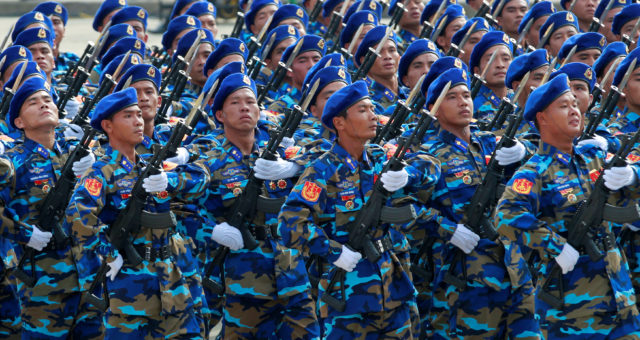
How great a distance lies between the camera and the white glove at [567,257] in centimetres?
680

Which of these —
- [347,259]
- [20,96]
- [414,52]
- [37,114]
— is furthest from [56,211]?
[414,52]

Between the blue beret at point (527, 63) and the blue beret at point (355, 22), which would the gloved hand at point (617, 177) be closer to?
the blue beret at point (527, 63)

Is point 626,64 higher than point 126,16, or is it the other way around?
point 626,64

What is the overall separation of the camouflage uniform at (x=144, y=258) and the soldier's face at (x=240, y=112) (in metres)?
0.51

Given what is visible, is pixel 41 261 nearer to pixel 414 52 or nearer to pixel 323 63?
pixel 323 63

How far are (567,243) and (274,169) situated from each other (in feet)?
6.09

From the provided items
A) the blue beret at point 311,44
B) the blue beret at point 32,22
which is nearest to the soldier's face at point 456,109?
the blue beret at point 311,44

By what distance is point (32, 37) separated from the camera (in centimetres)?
1143

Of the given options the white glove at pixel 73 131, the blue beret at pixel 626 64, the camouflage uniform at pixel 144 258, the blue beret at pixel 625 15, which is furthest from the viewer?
the blue beret at pixel 625 15

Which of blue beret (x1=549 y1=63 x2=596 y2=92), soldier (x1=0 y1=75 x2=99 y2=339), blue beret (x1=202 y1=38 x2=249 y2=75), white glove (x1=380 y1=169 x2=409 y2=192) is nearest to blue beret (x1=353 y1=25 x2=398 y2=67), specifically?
blue beret (x1=202 y1=38 x2=249 y2=75)

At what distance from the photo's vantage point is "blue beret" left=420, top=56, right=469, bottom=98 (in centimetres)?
855

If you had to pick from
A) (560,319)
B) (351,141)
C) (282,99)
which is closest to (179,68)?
(282,99)

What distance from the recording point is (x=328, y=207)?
7.18 m

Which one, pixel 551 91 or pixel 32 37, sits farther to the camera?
pixel 32 37
